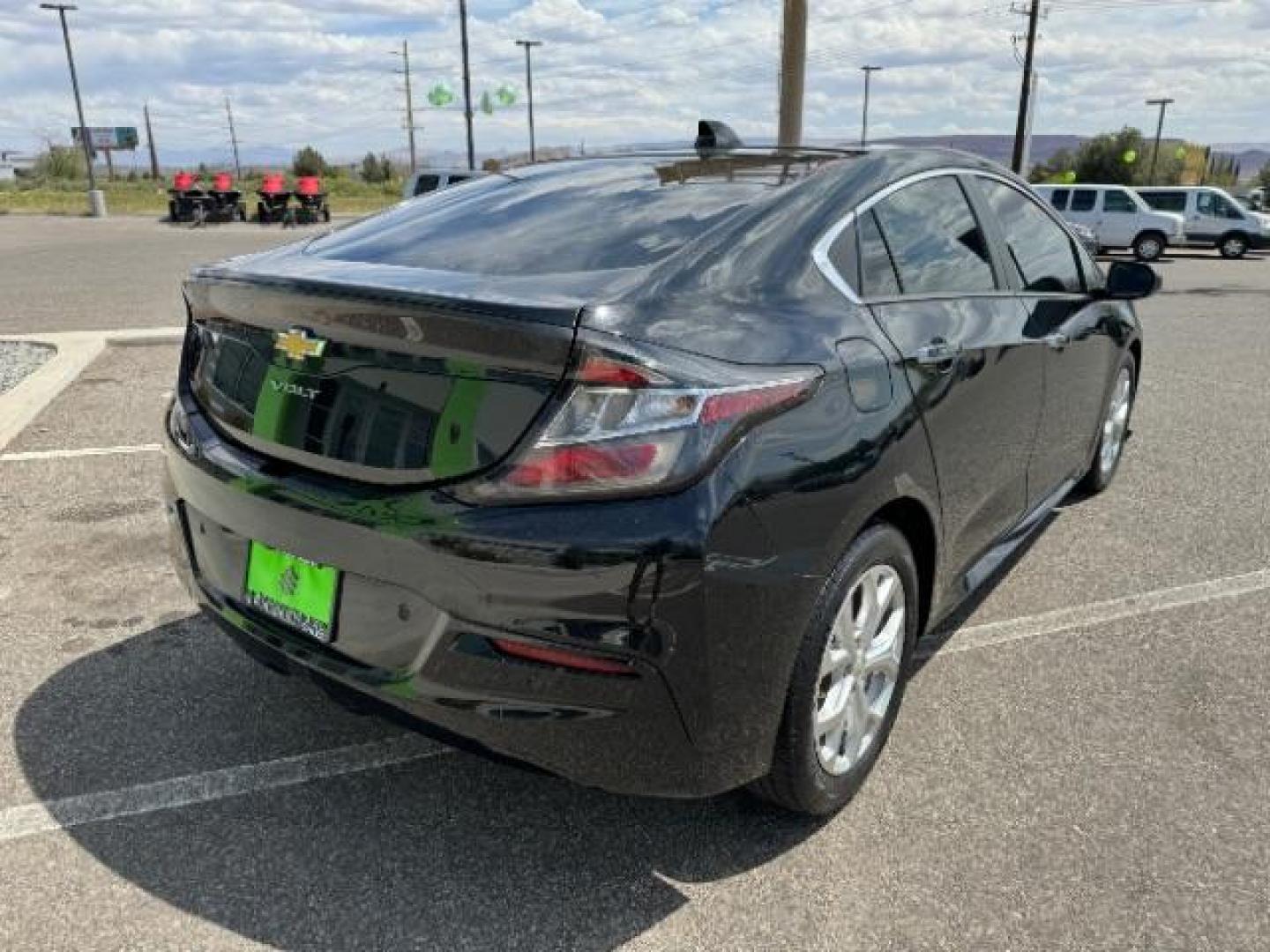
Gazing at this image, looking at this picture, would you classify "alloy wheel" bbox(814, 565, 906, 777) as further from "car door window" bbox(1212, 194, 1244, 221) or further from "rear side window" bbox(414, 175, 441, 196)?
"car door window" bbox(1212, 194, 1244, 221)

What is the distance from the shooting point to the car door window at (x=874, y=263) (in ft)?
8.70

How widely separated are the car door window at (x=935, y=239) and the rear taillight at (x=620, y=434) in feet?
3.41

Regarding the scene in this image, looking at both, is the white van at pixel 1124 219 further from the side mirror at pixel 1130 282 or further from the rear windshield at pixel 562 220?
the rear windshield at pixel 562 220

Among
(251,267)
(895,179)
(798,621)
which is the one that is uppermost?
(895,179)

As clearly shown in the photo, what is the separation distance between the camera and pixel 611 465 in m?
1.98

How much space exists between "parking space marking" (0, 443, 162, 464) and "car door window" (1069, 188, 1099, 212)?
82.9 feet

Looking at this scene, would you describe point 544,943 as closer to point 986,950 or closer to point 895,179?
point 986,950

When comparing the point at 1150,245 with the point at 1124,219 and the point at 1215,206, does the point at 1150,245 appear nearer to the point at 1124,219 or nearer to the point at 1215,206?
the point at 1124,219

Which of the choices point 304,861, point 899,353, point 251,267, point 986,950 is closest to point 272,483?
point 251,267

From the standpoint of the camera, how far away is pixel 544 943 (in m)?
2.19

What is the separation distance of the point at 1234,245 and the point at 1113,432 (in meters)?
25.1

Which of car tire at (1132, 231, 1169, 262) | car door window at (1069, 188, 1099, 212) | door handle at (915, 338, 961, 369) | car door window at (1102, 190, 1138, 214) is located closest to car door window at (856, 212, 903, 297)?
door handle at (915, 338, 961, 369)

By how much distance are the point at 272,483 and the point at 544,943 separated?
1178mm

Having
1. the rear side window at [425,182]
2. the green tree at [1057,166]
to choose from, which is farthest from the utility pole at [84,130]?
the green tree at [1057,166]
